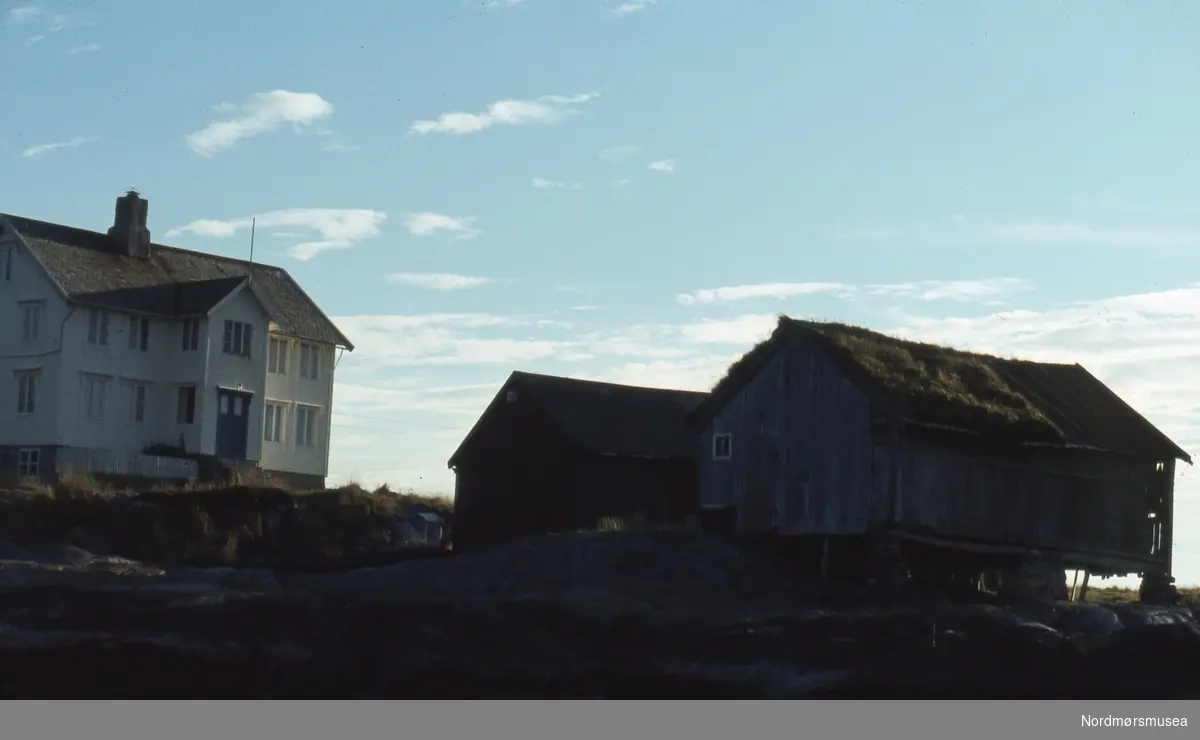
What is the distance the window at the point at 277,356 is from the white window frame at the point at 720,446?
1025 inches

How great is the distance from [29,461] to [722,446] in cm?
2621

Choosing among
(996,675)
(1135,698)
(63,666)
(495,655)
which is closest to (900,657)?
(996,675)

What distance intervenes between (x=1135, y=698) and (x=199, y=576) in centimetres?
2036

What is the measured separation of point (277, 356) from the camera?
2758 inches

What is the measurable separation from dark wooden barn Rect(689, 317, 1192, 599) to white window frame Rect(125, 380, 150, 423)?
24.3m

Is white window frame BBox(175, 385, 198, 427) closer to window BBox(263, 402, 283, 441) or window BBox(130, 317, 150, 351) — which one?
window BBox(130, 317, 150, 351)

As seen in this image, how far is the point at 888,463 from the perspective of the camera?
→ 4322 cm

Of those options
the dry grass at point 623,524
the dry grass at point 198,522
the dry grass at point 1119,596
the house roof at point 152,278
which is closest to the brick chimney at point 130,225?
the house roof at point 152,278

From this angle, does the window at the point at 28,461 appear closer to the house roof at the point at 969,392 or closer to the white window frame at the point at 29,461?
the white window frame at the point at 29,461

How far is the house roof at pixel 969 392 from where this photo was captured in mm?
43938

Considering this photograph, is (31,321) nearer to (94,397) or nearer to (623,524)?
(94,397)

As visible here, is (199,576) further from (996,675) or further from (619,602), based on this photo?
(996,675)

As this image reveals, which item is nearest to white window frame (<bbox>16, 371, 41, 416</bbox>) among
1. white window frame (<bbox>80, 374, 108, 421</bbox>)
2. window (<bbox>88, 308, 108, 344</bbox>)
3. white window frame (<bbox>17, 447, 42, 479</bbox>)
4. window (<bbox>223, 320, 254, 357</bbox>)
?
white window frame (<bbox>17, 447, 42, 479</bbox>)

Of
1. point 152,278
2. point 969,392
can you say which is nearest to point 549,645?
point 969,392
